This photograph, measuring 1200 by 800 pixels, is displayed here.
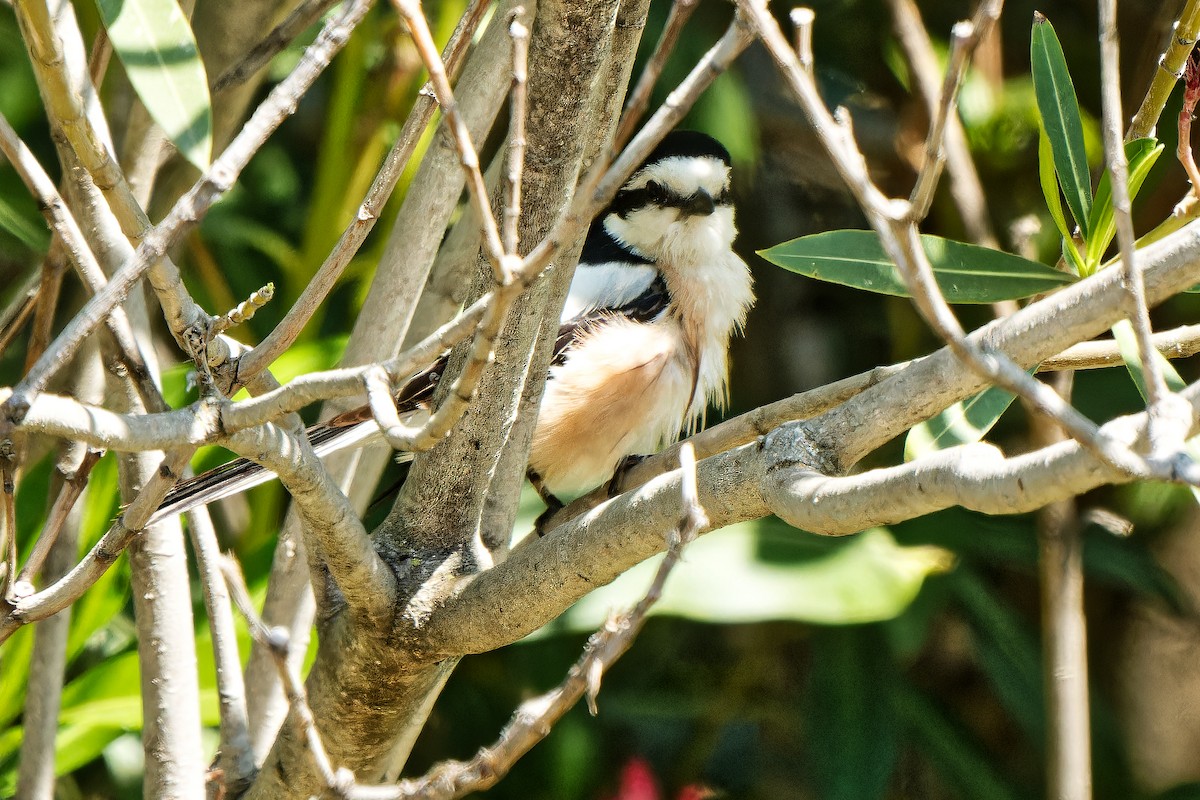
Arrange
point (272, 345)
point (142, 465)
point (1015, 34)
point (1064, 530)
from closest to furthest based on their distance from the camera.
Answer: point (272, 345) < point (142, 465) < point (1064, 530) < point (1015, 34)

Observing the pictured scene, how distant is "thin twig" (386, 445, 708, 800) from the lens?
92 cm

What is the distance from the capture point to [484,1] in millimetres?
1246

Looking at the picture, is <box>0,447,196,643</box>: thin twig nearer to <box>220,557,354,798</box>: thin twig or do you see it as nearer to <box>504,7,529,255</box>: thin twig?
<box>220,557,354,798</box>: thin twig

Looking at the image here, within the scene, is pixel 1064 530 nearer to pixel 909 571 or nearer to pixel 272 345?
pixel 909 571

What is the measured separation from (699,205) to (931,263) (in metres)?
1.31

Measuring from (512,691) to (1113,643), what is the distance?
1.66 m

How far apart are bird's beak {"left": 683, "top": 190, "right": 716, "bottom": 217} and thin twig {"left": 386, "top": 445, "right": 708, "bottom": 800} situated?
1689mm

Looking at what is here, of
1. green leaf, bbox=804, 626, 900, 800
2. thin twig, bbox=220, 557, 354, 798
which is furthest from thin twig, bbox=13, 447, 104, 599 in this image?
green leaf, bbox=804, 626, 900, 800

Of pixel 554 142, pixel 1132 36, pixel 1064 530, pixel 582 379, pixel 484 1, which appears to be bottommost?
pixel 554 142

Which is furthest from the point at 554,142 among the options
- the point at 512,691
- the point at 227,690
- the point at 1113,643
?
the point at 1113,643

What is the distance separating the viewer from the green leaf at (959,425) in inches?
51.4

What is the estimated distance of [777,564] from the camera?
2457mm

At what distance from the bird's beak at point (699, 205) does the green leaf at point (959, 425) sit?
4.37ft

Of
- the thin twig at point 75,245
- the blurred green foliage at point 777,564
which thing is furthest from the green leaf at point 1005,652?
the thin twig at point 75,245
